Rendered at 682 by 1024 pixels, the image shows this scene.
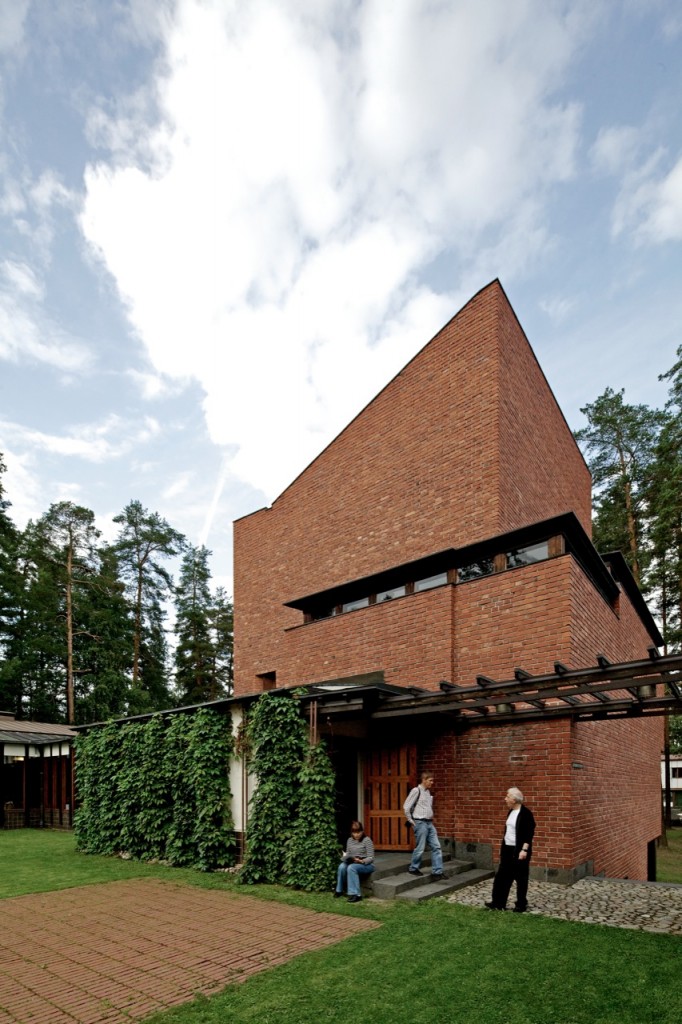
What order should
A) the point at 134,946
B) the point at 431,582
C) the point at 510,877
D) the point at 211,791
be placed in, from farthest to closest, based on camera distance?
the point at 431,582, the point at 211,791, the point at 510,877, the point at 134,946

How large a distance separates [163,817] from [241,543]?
10.4 metres

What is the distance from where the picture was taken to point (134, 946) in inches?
245

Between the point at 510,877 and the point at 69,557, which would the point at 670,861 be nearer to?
the point at 510,877

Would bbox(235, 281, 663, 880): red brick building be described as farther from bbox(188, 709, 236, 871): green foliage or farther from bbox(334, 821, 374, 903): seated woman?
bbox(188, 709, 236, 871): green foliage

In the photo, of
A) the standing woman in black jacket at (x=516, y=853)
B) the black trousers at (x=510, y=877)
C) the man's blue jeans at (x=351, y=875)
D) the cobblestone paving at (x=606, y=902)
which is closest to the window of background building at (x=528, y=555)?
the standing woman in black jacket at (x=516, y=853)

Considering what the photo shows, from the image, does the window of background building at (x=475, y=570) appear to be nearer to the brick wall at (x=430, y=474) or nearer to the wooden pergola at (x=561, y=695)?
the brick wall at (x=430, y=474)

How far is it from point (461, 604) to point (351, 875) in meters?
4.73

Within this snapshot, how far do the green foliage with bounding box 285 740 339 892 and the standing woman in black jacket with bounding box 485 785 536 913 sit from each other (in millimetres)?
→ 2308

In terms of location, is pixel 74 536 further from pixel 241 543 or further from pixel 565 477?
pixel 565 477

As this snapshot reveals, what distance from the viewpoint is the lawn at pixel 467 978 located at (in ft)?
14.1

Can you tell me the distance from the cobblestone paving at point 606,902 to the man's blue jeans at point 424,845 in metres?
0.47

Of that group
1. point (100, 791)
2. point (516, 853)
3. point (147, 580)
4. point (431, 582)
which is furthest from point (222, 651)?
point (516, 853)

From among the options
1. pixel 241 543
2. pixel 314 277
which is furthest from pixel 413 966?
pixel 241 543

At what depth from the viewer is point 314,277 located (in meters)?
13.2
